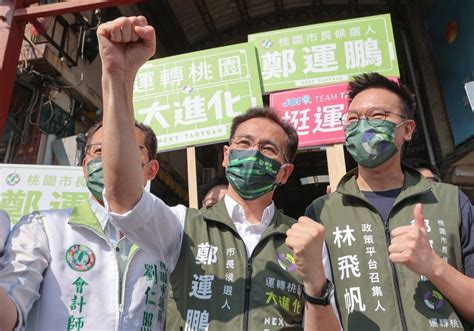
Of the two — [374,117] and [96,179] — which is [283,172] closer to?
[374,117]

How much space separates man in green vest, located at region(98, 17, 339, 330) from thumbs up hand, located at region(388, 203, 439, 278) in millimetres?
288

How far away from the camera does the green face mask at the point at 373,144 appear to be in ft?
6.72

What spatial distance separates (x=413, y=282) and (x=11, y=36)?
14.0 ft

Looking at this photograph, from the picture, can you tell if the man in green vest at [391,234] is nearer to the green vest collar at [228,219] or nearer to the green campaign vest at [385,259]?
the green campaign vest at [385,259]

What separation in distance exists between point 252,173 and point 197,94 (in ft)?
7.70

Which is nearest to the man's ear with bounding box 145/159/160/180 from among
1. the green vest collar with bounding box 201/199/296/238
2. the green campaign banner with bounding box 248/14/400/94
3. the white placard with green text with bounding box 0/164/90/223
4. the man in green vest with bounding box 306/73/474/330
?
the green vest collar with bounding box 201/199/296/238

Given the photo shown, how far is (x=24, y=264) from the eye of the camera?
64.9 inches

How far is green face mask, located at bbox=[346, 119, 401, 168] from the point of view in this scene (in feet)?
6.72

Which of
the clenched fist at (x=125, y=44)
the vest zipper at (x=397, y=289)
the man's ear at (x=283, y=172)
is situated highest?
the clenched fist at (x=125, y=44)

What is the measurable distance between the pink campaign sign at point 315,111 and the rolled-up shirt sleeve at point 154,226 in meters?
2.04

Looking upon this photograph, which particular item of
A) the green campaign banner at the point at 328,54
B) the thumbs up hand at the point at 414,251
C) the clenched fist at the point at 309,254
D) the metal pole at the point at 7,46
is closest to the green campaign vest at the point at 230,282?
the clenched fist at the point at 309,254

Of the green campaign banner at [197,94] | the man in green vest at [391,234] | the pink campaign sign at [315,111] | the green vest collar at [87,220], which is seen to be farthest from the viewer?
the green campaign banner at [197,94]

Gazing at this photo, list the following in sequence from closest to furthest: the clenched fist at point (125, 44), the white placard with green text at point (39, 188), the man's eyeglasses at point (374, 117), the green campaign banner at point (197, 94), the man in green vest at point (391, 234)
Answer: the clenched fist at point (125, 44) < the man in green vest at point (391, 234) < the man's eyeglasses at point (374, 117) < the white placard with green text at point (39, 188) < the green campaign banner at point (197, 94)

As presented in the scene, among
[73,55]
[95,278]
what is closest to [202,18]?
[73,55]
